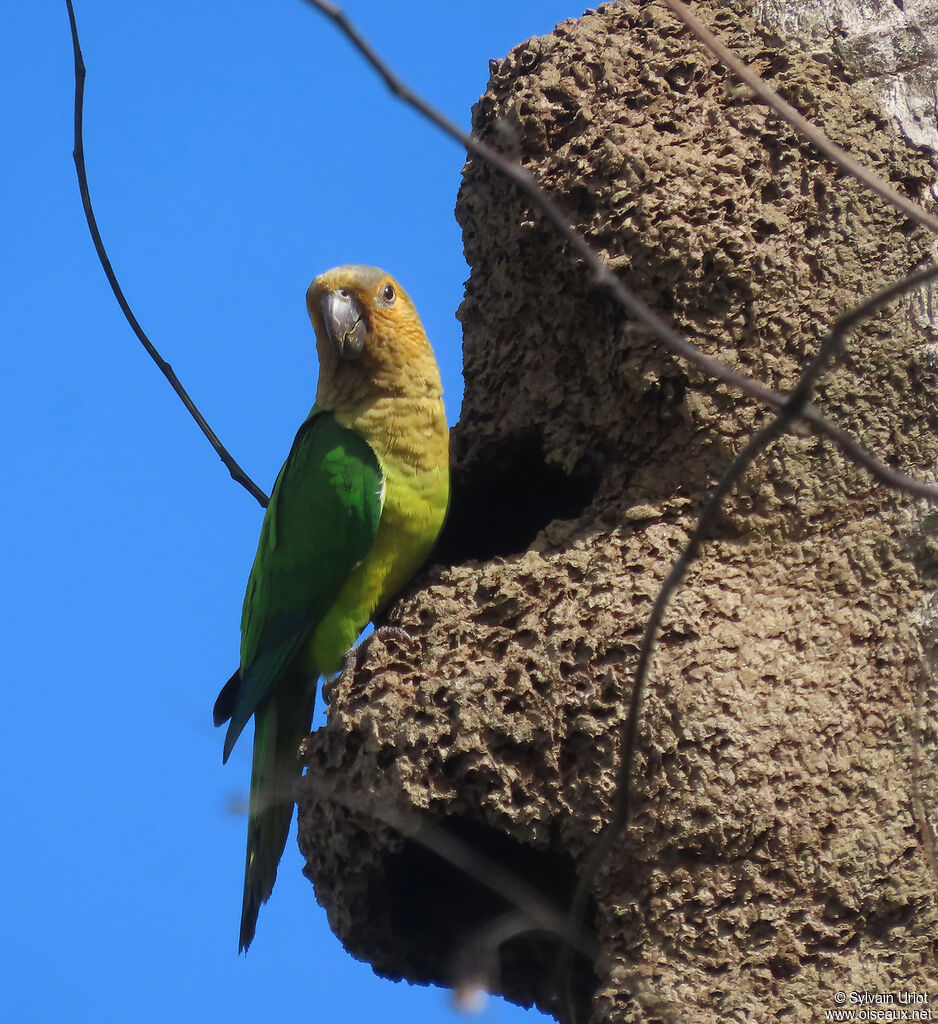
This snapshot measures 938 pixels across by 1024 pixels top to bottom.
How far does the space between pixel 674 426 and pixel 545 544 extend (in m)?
0.52

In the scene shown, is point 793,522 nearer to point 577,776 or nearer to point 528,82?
point 577,776

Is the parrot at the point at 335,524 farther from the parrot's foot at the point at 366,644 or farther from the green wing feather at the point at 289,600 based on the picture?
the parrot's foot at the point at 366,644

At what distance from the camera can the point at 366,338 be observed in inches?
169

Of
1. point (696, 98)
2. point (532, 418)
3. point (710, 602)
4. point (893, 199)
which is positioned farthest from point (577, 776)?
point (696, 98)

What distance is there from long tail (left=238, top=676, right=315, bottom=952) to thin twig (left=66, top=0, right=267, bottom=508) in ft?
2.39

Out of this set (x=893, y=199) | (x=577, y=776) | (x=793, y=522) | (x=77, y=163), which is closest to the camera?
(x=893, y=199)

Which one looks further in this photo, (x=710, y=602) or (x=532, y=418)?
(x=532, y=418)

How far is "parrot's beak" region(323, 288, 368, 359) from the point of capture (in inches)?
168

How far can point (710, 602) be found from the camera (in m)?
3.11

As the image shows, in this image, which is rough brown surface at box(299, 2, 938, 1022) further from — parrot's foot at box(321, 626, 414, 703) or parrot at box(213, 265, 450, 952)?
parrot at box(213, 265, 450, 952)

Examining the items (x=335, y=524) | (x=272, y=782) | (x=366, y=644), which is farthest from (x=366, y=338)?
(x=272, y=782)

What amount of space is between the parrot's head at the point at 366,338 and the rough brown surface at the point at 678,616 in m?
0.43

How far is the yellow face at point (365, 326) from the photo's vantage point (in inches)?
168

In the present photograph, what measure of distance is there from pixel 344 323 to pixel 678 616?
184 cm
